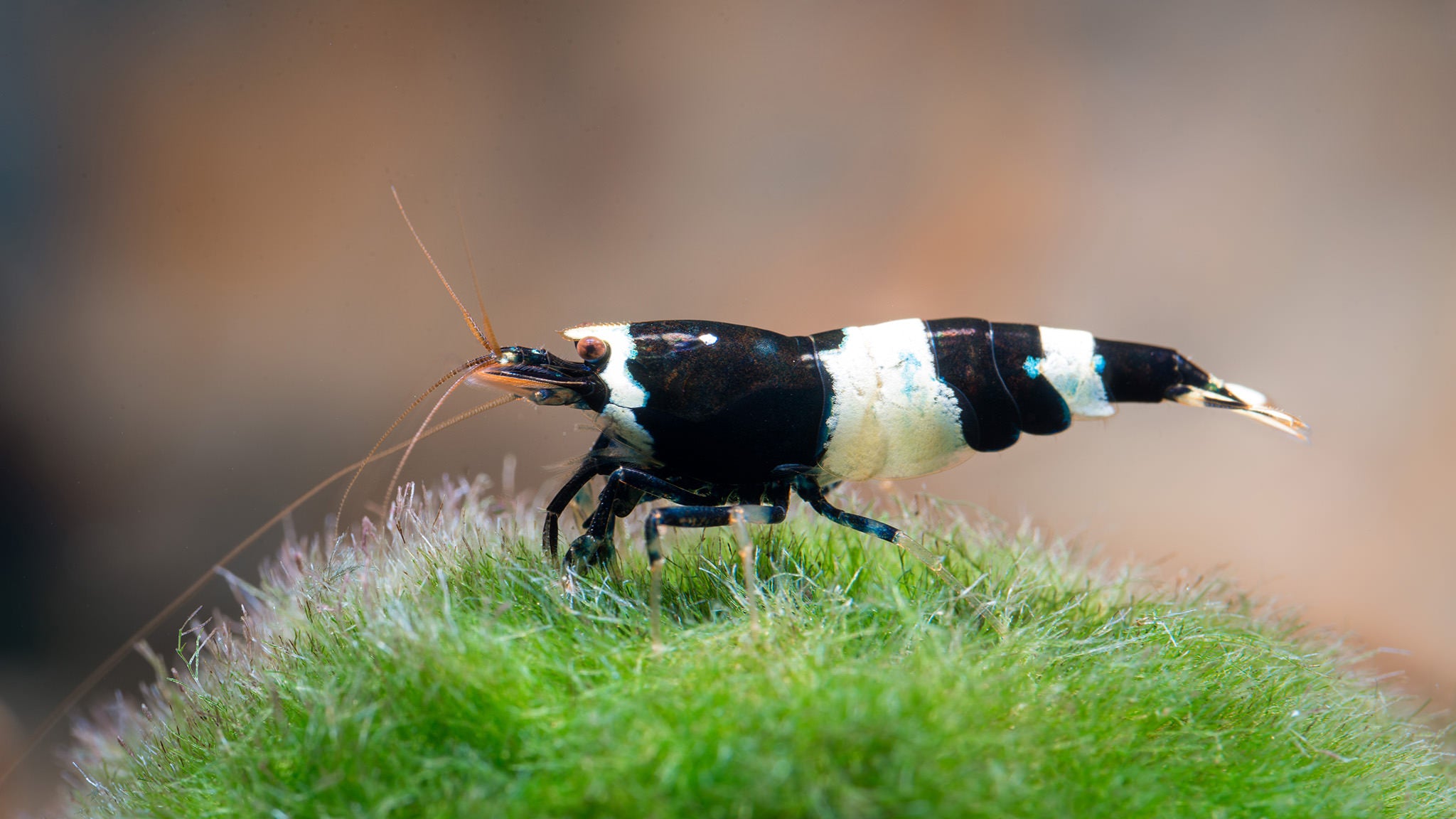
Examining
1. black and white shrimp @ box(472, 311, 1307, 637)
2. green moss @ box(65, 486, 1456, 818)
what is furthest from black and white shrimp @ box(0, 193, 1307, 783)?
green moss @ box(65, 486, 1456, 818)

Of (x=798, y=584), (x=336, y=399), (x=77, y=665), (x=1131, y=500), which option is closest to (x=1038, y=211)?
(x=1131, y=500)

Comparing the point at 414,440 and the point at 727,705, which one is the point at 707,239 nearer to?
the point at 414,440

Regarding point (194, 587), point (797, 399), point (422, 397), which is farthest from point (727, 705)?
point (194, 587)

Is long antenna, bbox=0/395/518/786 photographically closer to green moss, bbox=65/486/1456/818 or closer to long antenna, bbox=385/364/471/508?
long antenna, bbox=385/364/471/508

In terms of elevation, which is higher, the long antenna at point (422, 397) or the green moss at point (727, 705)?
the long antenna at point (422, 397)

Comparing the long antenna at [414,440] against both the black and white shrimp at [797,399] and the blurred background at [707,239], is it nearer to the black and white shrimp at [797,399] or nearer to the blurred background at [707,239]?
the black and white shrimp at [797,399]

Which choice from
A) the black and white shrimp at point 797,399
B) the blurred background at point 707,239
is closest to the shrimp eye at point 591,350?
the black and white shrimp at point 797,399
